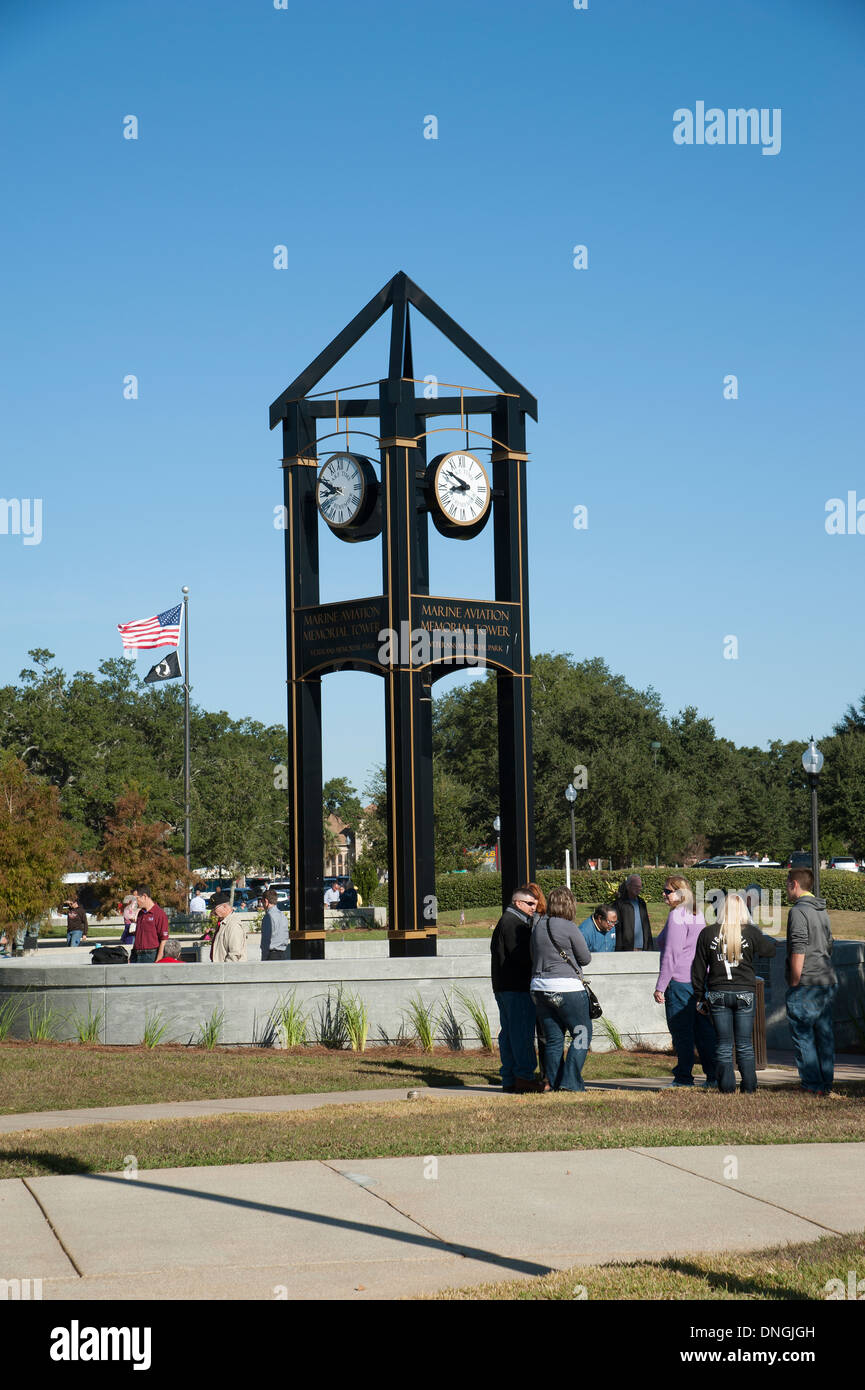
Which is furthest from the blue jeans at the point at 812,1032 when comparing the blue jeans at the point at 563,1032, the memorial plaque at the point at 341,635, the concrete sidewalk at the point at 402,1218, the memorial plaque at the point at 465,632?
the memorial plaque at the point at 341,635

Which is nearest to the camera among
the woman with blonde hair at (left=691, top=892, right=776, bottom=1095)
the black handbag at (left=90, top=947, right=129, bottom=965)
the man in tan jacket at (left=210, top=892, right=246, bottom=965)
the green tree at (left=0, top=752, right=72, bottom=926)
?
the woman with blonde hair at (left=691, top=892, right=776, bottom=1095)

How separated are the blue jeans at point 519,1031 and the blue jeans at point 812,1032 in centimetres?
208

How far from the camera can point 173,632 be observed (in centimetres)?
4256

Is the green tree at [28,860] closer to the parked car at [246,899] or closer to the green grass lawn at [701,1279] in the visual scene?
the green grass lawn at [701,1279]

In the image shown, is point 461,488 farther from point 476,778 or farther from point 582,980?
point 476,778

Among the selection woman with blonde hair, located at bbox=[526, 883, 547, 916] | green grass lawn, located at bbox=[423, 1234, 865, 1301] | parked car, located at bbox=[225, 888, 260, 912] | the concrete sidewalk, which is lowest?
parked car, located at bbox=[225, 888, 260, 912]

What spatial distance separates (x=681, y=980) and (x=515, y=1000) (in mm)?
1474

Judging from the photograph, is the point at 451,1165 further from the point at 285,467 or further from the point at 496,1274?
the point at 285,467

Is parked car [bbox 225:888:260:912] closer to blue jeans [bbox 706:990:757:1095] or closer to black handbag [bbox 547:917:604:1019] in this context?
black handbag [bbox 547:917:604:1019]

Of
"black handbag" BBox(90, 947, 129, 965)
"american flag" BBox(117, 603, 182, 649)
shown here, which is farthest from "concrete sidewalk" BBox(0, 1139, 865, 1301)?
"american flag" BBox(117, 603, 182, 649)

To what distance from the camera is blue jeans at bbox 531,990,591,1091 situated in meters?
11.3

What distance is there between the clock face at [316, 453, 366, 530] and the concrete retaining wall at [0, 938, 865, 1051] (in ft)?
18.7

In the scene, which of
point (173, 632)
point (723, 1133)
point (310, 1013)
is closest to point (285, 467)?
point (310, 1013)

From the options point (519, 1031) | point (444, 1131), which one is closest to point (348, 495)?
point (519, 1031)
